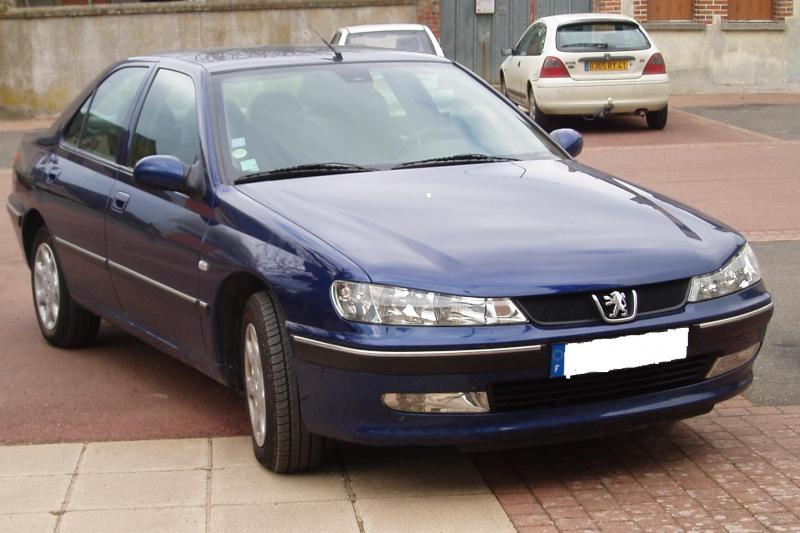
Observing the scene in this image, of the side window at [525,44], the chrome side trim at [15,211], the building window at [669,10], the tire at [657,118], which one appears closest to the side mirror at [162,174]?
the chrome side trim at [15,211]

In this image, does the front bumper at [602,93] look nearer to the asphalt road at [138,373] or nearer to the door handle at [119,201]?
the asphalt road at [138,373]

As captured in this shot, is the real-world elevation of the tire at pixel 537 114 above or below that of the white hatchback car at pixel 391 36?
below

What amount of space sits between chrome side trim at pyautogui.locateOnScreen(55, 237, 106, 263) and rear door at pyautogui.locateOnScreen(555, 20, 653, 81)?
13346 millimetres

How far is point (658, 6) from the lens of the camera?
26422mm

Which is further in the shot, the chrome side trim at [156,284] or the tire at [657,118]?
the tire at [657,118]

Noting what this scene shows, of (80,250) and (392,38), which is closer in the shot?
(80,250)

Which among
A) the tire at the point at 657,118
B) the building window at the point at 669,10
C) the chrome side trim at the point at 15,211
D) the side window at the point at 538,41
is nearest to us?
the chrome side trim at the point at 15,211

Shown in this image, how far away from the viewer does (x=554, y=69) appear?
792 inches

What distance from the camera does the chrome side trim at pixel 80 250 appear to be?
7.04 metres

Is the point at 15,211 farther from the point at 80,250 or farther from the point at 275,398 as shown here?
Answer: the point at 275,398

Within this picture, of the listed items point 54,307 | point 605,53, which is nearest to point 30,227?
point 54,307

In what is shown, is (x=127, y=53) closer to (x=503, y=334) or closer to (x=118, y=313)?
(x=118, y=313)

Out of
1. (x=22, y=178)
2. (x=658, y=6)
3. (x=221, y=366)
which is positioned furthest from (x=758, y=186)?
(x=658, y=6)

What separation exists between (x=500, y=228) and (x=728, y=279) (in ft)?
2.77
